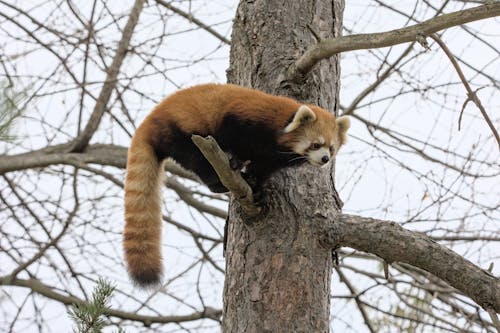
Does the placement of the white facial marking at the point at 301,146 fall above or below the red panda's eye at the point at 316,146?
below

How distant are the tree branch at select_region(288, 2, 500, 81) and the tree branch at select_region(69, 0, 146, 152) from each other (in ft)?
8.58

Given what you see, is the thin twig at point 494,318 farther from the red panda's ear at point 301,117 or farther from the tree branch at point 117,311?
the tree branch at point 117,311

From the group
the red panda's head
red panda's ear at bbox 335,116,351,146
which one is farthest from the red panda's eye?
red panda's ear at bbox 335,116,351,146

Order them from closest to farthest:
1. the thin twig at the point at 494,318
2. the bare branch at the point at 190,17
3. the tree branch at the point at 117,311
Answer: the thin twig at the point at 494,318 < the tree branch at the point at 117,311 < the bare branch at the point at 190,17

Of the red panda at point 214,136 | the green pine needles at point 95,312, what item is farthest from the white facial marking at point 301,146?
the green pine needles at point 95,312

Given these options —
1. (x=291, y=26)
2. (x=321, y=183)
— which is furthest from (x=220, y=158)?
(x=291, y=26)

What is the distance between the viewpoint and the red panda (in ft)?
11.3

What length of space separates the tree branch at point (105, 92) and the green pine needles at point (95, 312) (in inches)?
139

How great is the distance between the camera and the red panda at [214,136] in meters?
3.45

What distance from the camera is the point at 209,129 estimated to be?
3.61m

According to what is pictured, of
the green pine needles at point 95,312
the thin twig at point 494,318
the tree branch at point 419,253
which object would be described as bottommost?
the green pine needles at point 95,312

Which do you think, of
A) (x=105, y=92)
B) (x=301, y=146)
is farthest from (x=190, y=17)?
(x=301, y=146)

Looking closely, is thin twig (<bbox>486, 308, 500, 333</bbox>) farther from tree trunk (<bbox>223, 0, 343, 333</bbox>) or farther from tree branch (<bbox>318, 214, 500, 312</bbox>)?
tree trunk (<bbox>223, 0, 343, 333</bbox>)

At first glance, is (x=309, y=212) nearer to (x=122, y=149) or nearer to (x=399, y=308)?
(x=399, y=308)
